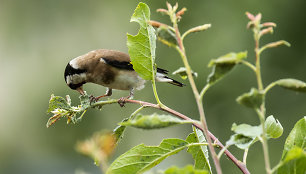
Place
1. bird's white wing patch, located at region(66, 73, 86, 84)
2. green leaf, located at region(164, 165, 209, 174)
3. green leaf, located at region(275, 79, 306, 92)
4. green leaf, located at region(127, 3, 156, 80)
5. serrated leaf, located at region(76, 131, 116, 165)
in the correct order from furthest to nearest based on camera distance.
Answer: bird's white wing patch, located at region(66, 73, 86, 84) < green leaf, located at region(127, 3, 156, 80) < green leaf, located at region(275, 79, 306, 92) < green leaf, located at region(164, 165, 209, 174) < serrated leaf, located at region(76, 131, 116, 165)

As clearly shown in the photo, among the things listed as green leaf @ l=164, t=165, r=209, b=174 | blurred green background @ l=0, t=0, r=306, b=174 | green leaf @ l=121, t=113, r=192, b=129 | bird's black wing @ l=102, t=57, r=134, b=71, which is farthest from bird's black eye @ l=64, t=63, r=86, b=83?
blurred green background @ l=0, t=0, r=306, b=174

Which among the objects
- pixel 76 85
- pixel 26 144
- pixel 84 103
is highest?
pixel 84 103

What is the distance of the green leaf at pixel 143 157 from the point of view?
1512 mm

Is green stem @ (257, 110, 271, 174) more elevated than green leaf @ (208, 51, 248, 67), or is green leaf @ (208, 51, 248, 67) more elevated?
green leaf @ (208, 51, 248, 67)

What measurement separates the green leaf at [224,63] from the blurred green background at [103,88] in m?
7.88

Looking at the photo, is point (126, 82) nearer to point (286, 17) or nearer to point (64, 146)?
point (64, 146)

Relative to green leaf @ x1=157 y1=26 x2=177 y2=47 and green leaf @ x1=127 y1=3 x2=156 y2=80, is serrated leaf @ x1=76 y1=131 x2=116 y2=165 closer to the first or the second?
green leaf @ x1=157 y1=26 x2=177 y2=47

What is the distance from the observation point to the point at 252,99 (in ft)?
3.74

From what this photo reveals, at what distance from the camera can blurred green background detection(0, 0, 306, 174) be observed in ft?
34.8

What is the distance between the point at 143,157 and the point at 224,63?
0.46 meters

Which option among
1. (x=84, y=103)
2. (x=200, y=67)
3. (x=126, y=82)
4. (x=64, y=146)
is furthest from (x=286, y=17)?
(x=84, y=103)

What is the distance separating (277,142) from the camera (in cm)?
984

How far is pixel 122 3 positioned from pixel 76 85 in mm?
10031

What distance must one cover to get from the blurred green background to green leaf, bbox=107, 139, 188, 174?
757cm
